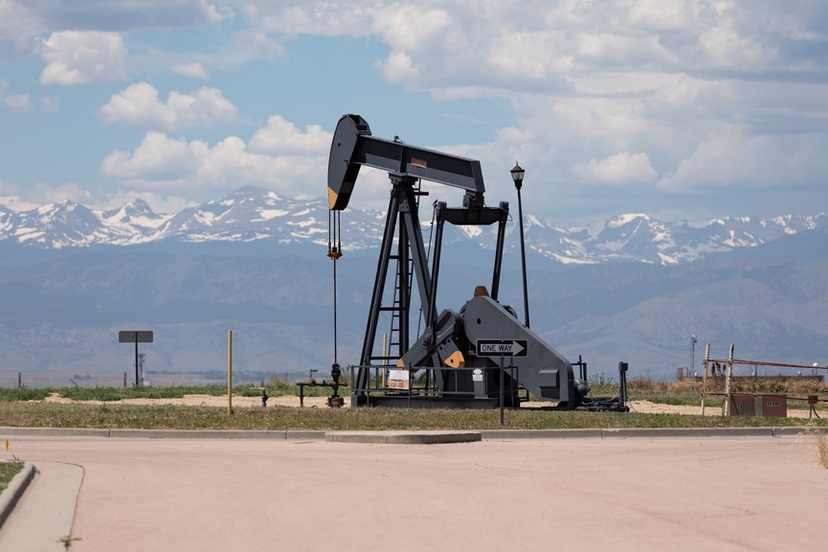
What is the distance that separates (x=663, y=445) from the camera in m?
22.7

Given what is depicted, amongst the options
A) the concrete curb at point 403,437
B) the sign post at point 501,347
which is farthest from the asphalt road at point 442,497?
the sign post at point 501,347

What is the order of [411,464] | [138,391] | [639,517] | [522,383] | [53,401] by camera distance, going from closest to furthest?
1. [639,517]
2. [411,464]
3. [522,383]
4. [53,401]
5. [138,391]

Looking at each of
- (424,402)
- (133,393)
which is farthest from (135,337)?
(424,402)

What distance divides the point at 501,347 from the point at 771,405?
7440mm

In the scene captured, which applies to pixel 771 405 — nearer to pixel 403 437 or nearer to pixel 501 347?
pixel 501 347

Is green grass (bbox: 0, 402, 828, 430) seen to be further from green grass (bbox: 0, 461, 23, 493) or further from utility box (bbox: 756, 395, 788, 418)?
green grass (bbox: 0, 461, 23, 493)

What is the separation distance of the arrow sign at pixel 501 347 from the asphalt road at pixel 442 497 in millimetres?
4764

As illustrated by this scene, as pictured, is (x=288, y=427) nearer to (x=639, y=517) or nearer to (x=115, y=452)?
(x=115, y=452)

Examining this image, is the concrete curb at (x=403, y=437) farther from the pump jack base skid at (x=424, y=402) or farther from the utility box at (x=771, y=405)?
the utility box at (x=771, y=405)

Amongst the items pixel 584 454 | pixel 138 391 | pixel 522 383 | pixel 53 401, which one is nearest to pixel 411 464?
pixel 584 454

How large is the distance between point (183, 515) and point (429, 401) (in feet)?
57.7

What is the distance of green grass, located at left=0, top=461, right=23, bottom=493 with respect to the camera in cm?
1489

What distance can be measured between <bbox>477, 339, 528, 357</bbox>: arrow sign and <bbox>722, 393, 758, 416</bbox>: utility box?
669cm

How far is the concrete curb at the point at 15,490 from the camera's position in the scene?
13.2m
